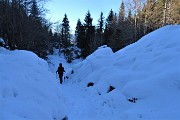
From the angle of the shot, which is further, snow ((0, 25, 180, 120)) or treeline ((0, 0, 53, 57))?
treeline ((0, 0, 53, 57))

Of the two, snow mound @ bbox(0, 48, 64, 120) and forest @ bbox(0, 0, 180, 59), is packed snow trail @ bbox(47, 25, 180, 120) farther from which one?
forest @ bbox(0, 0, 180, 59)

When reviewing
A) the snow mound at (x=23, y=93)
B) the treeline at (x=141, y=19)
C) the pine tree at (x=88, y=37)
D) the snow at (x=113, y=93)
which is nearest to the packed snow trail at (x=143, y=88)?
the snow at (x=113, y=93)

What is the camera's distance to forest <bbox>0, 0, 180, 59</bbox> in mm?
17064

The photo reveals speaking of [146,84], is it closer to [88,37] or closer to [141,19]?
[141,19]

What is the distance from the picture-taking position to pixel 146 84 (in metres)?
9.60

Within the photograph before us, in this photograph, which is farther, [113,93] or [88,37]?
[88,37]

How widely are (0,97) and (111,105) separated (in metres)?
5.18

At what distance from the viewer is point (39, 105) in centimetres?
740

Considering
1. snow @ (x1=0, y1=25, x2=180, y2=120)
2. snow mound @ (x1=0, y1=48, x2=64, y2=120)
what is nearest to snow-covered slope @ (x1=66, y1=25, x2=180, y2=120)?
snow @ (x1=0, y1=25, x2=180, y2=120)

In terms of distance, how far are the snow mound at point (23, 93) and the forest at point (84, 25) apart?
7.82 meters

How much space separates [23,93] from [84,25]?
58.9 meters

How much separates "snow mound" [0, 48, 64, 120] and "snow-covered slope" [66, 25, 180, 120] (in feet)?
7.15

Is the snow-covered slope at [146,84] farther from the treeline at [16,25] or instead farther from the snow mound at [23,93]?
the treeline at [16,25]

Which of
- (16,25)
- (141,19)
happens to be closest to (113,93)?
(16,25)
